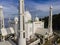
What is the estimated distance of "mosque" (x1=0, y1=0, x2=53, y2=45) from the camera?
562 cm

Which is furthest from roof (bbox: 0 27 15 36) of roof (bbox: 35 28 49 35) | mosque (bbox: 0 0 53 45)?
roof (bbox: 35 28 49 35)

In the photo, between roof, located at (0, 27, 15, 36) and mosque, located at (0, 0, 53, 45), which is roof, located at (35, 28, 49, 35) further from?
roof, located at (0, 27, 15, 36)

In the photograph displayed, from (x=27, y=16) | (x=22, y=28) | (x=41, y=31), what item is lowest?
(x=41, y=31)

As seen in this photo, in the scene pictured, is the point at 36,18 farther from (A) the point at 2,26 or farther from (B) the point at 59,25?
(B) the point at 59,25

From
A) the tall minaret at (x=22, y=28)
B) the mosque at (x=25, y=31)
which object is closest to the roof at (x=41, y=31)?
the mosque at (x=25, y=31)

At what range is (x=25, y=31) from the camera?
19.2ft

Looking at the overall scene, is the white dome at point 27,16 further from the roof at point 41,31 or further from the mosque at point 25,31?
the roof at point 41,31

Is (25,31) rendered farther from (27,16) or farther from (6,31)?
(6,31)

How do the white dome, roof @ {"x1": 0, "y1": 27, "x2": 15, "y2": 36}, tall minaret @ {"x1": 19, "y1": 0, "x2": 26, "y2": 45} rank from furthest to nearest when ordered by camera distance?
roof @ {"x1": 0, "y1": 27, "x2": 15, "y2": 36} < the white dome < tall minaret @ {"x1": 19, "y1": 0, "x2": 26, "y2": 45}

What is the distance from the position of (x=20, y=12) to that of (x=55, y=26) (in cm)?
1022

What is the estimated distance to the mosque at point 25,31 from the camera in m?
5.62

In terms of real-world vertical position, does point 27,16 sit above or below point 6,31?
above

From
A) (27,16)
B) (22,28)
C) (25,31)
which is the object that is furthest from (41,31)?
(22,28)

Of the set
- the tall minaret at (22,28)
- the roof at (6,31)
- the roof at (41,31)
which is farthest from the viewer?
the roof at (41,31)
